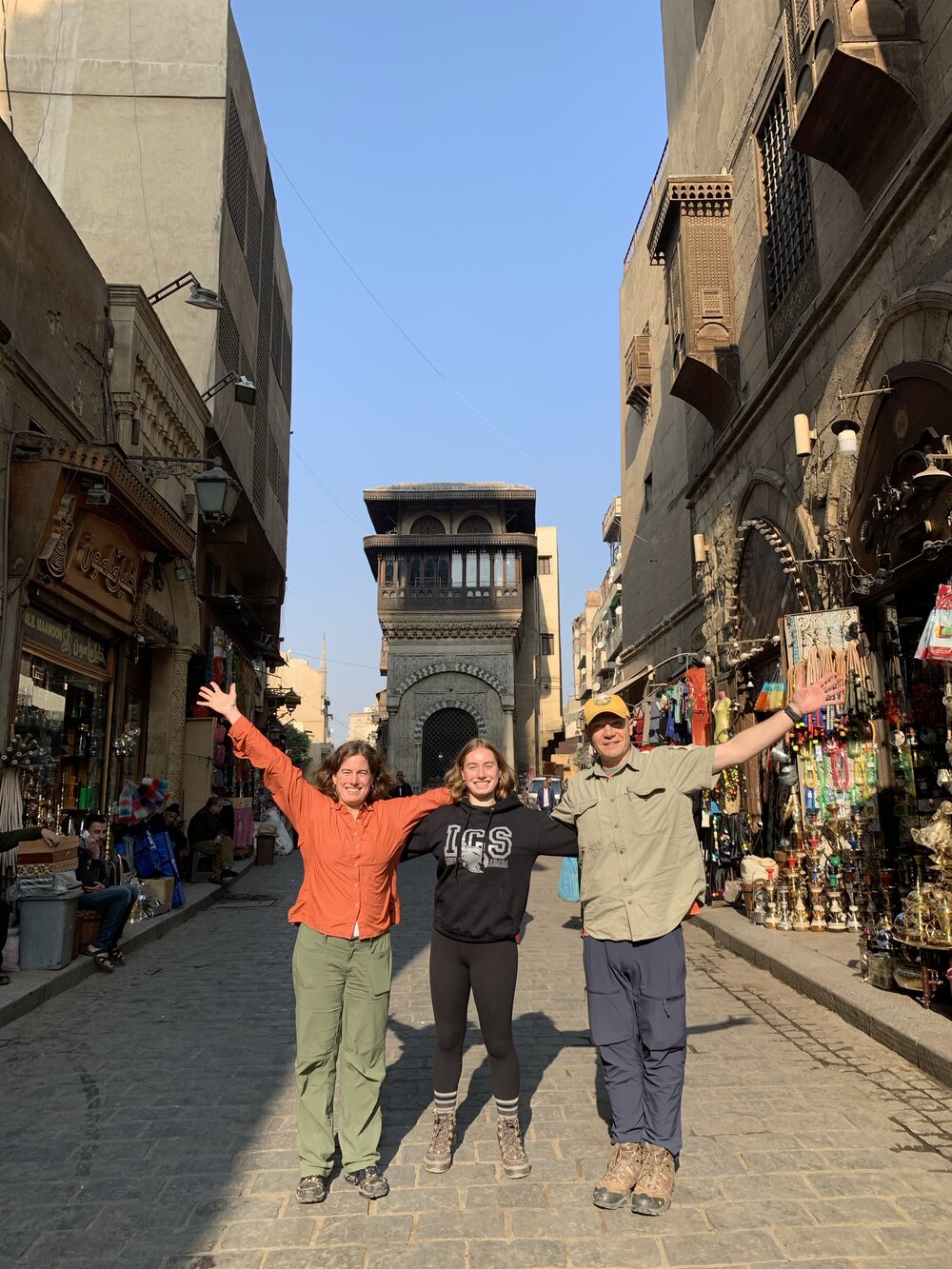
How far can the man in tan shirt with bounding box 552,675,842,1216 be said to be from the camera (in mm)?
3168

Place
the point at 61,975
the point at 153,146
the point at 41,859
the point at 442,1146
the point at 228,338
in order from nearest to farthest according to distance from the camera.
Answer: the point at 442,1146 < the point at 61,975 < the point at 41,859 < the point at 153,146 < the point at 228,338

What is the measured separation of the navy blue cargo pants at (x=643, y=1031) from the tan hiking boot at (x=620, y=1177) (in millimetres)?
34

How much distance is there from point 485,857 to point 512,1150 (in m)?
1.06

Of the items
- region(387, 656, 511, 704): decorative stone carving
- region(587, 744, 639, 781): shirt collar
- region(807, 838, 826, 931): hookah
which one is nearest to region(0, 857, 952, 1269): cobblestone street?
region(587, 744, 639, 781): shirt collar

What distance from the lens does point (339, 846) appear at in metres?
3.38

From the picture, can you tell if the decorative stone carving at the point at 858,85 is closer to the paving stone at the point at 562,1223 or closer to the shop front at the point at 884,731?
the shop front at the point at 884,731

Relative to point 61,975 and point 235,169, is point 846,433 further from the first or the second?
point 235,169

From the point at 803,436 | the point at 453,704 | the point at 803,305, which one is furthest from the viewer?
the point at 453,704

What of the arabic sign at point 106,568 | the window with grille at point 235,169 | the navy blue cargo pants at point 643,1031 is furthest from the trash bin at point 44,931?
the window with grille at point 235,169

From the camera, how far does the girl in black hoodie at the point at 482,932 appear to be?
132 inches

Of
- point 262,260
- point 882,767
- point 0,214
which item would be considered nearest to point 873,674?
point 882,767

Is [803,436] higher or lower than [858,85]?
lower

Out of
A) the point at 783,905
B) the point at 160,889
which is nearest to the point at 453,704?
the point at 160,889

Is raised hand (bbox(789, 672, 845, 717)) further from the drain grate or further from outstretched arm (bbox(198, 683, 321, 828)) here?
the drain grate
